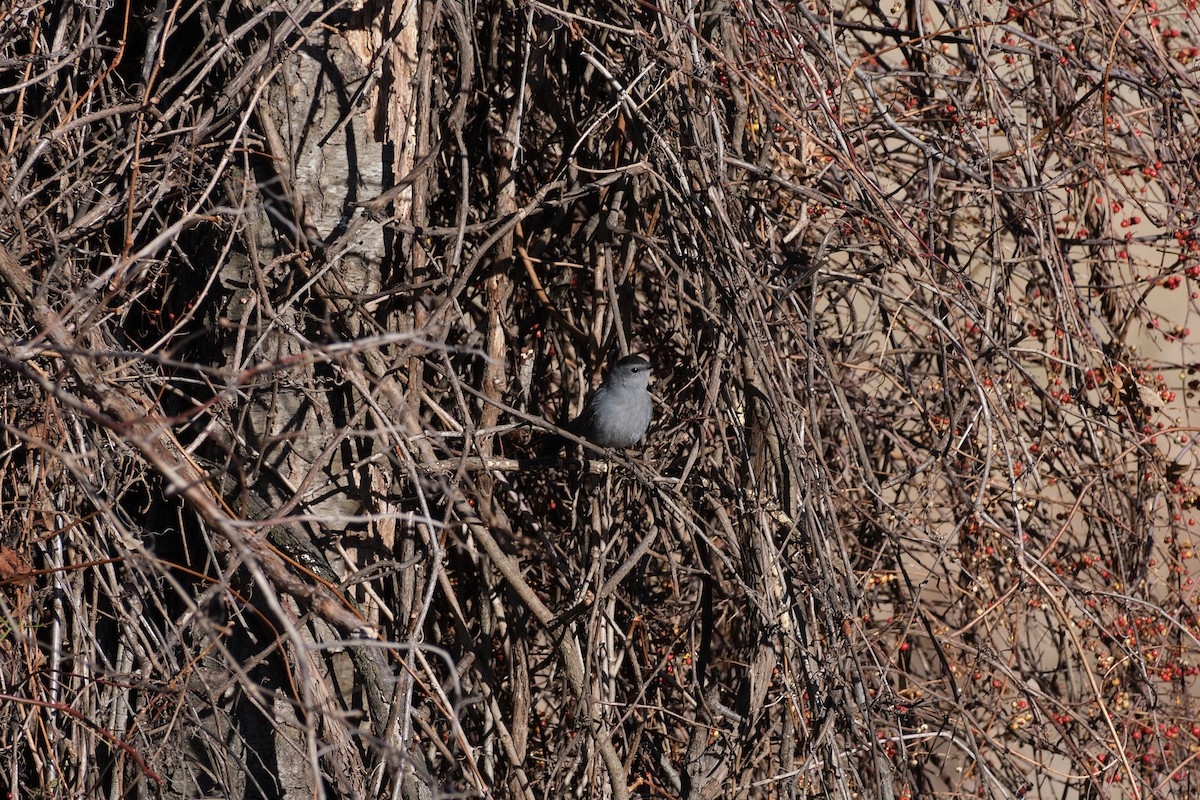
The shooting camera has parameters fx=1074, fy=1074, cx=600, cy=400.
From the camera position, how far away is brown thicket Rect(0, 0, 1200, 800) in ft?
8.80

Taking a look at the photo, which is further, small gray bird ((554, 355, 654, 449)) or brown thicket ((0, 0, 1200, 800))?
small gray bird ((554, 355, 654, 449))

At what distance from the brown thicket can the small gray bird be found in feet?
0.23

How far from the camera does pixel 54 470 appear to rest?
2744mm

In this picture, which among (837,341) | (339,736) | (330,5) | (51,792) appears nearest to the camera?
(339,736)

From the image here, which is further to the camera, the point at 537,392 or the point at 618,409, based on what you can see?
the point at 537,392

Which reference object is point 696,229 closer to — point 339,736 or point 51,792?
point 339,736

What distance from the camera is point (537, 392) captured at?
12.1 feet

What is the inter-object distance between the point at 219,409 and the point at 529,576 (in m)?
1.21

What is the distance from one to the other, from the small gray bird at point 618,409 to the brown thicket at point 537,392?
0.07 meters

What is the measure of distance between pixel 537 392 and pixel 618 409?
35 cm

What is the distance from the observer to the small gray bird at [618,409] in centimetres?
345

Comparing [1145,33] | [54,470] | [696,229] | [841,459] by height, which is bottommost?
[54,470]

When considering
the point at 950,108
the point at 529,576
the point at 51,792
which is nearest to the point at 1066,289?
the point at 950,108

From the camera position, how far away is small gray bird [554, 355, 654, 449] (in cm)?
345
